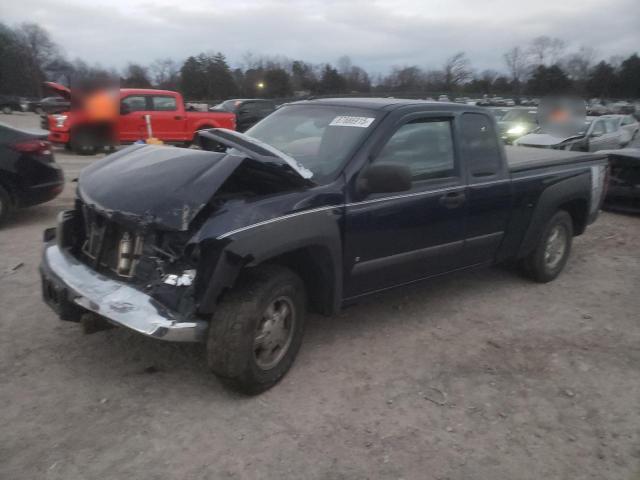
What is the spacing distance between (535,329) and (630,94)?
58127 millimetres

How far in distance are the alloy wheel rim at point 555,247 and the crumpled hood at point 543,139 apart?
22.8 ft

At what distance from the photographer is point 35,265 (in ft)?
17.3

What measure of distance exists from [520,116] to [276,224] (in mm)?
14108

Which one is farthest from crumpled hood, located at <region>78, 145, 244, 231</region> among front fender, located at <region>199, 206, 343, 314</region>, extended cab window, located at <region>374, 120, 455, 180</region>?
extended cab window, located at <region>374, 120, 455, 180</region>

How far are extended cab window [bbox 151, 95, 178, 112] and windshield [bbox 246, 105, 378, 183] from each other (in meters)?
11.0

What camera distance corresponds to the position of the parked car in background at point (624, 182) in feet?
27.8

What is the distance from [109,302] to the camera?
2.94m

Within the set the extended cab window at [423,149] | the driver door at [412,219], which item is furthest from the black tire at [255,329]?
the extended cab window at [423,149]

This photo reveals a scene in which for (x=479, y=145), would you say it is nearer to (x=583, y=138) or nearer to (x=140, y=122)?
(x=583, y=138)

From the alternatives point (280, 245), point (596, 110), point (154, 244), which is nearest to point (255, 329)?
point (280, 245)

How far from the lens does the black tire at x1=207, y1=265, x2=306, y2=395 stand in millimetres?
2941

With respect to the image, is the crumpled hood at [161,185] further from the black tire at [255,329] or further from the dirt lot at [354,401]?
the dirt lot at [354,401]

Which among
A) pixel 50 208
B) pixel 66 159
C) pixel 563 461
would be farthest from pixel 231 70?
pixel 563 461

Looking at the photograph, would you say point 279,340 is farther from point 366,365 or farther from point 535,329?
point 535,329
